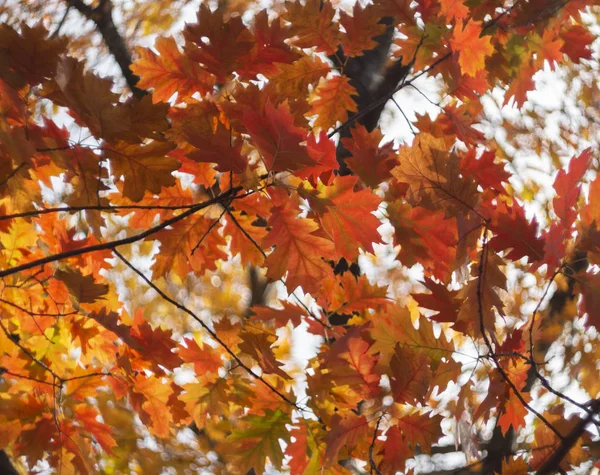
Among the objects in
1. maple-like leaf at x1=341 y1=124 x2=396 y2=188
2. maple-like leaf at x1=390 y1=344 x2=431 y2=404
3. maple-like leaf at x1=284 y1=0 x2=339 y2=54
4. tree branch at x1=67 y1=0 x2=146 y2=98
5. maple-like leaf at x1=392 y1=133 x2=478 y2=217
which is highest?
tree branch at x1=67 y1=0 x2=146 y2=98

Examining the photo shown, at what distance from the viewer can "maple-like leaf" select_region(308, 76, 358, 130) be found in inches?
76.5

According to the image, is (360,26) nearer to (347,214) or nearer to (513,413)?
(347,214)

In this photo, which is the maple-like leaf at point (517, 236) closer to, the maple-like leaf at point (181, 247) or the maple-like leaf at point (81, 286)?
the maple-like leaf at point (181, 247)

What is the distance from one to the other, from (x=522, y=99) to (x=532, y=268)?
101 cm

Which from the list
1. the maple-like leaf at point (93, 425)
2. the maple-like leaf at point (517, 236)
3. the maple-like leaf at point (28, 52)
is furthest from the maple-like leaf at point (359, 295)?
the maple-like leaf at point (28, 52)

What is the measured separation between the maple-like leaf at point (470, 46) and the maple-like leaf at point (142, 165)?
872mm

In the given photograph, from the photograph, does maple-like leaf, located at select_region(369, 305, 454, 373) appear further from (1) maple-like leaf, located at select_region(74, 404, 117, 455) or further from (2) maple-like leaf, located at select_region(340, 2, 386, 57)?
(1) maple-like leaf, located at select_region(74, 404, 117, 455)

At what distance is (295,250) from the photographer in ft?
4.19

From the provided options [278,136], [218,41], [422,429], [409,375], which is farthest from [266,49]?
[422,429]

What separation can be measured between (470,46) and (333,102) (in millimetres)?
486

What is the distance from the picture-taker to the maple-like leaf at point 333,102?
6.38 ft

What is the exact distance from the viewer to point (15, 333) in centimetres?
209

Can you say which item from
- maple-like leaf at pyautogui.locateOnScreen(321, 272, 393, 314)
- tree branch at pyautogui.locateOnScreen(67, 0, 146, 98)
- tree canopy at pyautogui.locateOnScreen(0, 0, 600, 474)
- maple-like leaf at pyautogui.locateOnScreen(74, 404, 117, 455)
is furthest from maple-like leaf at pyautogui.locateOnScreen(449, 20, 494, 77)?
tree branch at pyautogui.locateOnScreen(67, 0, 146, 98)

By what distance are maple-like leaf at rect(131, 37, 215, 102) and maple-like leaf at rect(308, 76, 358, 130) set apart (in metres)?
0.49
